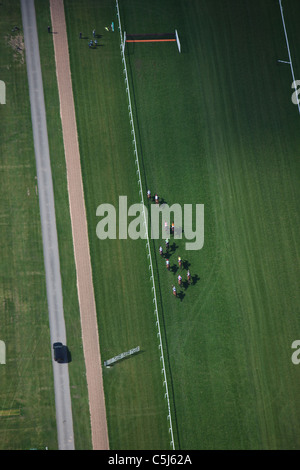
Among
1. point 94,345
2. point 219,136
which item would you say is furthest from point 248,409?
point 219,136

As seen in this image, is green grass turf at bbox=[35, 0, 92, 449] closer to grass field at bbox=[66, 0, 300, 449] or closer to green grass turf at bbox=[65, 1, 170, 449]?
green grass turf at bbox=[65, 1, 170, 449]

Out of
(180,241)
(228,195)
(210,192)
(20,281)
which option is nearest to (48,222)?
(20,281)

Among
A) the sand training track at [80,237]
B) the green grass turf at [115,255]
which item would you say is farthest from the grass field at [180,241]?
the sand training track at [80,237]

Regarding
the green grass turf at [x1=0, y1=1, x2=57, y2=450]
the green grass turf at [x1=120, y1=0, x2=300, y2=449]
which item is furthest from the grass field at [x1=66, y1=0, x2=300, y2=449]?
the green grass turf at [x1=0, y1=1, x2=57, y2=450]

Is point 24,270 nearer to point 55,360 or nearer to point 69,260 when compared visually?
point 69,260
